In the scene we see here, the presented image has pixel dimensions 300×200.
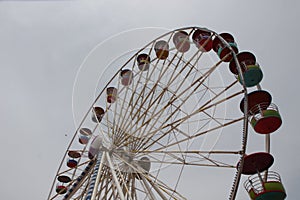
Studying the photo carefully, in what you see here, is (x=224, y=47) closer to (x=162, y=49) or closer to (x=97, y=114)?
(x=162, y=49)

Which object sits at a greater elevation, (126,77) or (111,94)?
(126,77)

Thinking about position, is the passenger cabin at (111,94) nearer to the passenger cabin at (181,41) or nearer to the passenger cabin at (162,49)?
the passenger cabin at (162,49)

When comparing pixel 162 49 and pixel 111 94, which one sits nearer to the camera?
pixel 162 49

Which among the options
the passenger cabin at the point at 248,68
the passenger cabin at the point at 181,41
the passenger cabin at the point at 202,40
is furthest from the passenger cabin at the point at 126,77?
the passenger cabin at the point at 248,68

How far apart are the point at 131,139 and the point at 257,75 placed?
3.84m

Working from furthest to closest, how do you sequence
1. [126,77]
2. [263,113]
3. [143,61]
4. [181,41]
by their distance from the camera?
[126,77] → [143,61] → [181,41] → [263,113]

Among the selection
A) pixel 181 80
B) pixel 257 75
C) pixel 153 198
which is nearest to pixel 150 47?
pixel 181 80

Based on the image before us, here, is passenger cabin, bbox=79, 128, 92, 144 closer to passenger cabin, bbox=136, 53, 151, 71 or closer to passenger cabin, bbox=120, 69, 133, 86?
passenger cabin, bbox=120, 69, 133, 86

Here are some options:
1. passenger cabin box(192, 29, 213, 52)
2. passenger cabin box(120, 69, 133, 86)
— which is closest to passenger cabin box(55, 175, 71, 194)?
passenger cabin box(120, 69, 133, 86)

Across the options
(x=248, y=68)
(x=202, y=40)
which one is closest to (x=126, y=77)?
(x=202, y=40)

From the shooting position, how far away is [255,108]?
9.10 metres

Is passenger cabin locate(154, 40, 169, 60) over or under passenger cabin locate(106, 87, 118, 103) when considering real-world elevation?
over

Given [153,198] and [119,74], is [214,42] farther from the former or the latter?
[153,198]

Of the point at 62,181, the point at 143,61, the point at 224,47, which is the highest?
the point at 143,61
